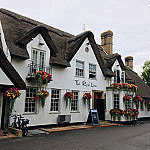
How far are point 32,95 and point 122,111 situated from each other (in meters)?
8.55

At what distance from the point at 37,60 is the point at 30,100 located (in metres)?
2.96

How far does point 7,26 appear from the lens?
12.6 metres

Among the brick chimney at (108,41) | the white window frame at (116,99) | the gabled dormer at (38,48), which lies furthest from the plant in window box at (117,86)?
the brick chimney at (108,41)

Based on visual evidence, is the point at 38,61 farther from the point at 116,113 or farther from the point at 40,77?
the point at 116,113

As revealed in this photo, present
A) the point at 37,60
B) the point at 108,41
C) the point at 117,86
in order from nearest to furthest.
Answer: the point at 37,60
the point at 117,86
the point at 108,41

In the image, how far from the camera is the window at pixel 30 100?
1169 centimetres

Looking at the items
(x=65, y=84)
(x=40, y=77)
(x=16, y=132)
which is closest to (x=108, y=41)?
(x=65, y=84)

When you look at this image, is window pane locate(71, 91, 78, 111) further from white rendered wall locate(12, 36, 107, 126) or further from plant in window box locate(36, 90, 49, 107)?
plant in window box locate(36, 90, 49, 107)

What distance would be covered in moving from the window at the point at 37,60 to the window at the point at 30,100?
56.6 inches

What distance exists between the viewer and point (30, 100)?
11.7 metres

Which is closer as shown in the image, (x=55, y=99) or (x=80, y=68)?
(x=55, y=99)

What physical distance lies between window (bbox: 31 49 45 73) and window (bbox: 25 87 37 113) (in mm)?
1438

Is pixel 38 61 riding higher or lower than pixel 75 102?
higher

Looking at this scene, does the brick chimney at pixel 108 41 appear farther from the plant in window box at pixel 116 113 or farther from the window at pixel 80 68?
the plant in window box at pixel 116 113
